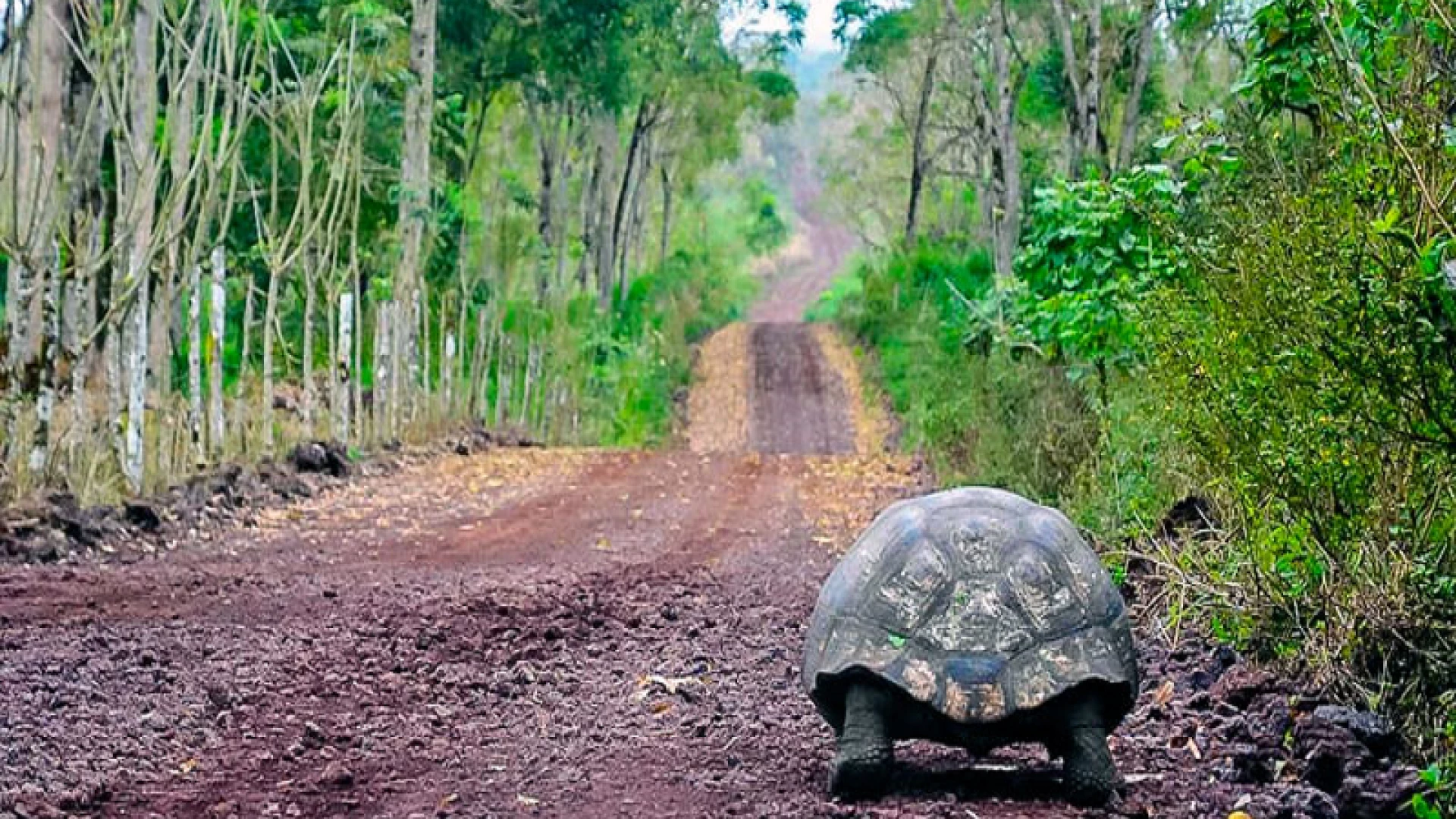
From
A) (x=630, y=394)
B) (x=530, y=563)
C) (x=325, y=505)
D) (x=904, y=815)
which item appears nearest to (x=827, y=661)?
(x=904, y=815)

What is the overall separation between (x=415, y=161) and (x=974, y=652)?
2004cm

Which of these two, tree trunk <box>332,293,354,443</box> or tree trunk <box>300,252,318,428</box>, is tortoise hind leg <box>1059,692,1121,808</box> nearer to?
tree trunk <box>300,252,318,428</box>

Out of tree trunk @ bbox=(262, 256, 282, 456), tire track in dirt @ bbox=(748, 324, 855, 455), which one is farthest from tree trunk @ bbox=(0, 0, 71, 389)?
tire track in dirt @ bbox=(748, 324, 855, 455)

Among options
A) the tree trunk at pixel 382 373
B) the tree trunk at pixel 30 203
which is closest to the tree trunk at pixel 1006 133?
the tree trunk at pixel 382 373

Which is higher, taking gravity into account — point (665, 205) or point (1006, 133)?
point (665, 205)

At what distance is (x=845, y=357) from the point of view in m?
48.8

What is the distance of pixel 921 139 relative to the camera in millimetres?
43500

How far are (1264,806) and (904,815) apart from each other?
3.96ft

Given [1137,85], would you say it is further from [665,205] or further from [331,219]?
[665,205]

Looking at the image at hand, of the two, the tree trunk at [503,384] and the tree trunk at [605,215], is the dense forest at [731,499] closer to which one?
the tree trunk at [503,384]

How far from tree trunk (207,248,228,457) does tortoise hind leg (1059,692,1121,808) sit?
12.1m

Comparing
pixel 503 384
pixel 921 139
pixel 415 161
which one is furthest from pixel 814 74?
pixel 415 161

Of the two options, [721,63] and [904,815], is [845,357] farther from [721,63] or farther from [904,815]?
[904,815]

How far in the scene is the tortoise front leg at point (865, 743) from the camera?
561 cm
